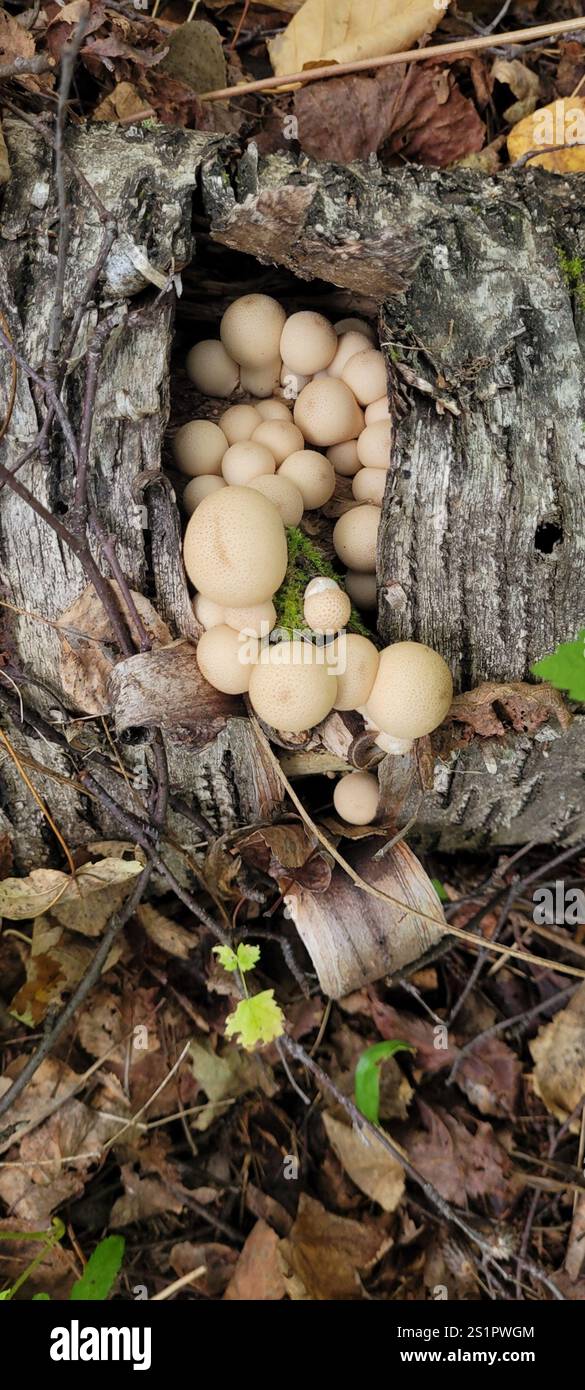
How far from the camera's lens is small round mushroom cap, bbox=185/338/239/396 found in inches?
100

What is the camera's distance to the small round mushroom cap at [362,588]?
253cm

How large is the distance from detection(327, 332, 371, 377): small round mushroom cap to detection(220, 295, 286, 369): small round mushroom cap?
A: 18cm

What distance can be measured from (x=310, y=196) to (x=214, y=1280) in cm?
322

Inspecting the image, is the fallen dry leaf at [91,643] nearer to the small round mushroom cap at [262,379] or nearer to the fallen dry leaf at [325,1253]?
the small round mushroom cap at [262,379]

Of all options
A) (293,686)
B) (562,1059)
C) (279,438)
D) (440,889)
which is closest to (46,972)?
(440,889)

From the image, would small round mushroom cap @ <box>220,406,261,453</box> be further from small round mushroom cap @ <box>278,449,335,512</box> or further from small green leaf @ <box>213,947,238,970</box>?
small green leaf @ <box>213,947,238,970</box>

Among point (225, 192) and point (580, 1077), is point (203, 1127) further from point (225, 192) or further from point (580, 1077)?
point (225, 192)

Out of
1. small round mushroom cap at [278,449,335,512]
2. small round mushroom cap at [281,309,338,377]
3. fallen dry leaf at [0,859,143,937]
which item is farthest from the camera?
fallen dry leaf at [0,859,143,937]

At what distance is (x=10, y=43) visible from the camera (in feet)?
8.16

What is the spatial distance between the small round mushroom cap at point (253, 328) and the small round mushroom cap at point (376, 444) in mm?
364

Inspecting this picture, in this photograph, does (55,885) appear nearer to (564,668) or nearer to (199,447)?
(199,447)

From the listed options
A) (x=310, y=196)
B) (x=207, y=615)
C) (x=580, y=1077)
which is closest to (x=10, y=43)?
(x=310, y=196)

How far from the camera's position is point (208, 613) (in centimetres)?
226

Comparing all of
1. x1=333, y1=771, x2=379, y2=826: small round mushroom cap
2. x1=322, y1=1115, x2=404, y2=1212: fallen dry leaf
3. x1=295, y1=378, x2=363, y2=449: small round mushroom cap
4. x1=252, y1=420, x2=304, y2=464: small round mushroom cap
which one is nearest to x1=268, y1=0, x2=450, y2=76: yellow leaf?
x1=295, y1=378, x2=363, y2=449: small round mushroom cap
